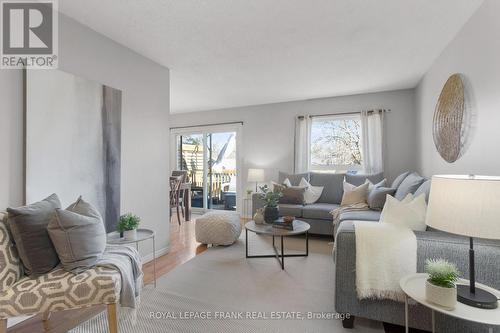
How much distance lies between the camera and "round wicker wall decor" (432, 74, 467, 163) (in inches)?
92.2

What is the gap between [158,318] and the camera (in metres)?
1.88

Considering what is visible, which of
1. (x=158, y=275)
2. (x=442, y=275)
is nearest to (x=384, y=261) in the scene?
(x=442, y=275)

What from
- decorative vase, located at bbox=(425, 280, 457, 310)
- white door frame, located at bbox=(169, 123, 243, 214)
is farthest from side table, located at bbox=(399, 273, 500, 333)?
white door frame, located at bbox=(169, 123, 243, 214)

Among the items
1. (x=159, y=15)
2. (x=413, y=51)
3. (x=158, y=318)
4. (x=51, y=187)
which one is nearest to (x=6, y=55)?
(x=51, y=187)

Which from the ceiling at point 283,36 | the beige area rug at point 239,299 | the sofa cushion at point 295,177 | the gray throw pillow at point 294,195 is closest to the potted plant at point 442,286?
the beige area rug at point 239,299

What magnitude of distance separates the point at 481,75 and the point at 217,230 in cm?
311

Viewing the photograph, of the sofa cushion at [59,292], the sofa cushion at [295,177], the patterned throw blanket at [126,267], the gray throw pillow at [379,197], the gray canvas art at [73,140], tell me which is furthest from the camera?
the sofa cushion at [295,177]

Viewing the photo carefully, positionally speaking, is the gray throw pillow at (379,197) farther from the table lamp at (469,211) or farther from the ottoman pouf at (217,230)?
the table lamp at (469,211)

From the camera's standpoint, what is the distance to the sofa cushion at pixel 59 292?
54.4 inches

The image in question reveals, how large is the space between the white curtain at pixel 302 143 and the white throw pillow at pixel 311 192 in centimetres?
58

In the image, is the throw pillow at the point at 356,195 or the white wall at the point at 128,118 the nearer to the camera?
the white wall at the point at 128,118

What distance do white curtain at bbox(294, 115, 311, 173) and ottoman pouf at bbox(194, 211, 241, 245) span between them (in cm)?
204

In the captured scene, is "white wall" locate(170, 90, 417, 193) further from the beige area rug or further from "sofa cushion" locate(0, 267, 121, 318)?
"sofa cushion" locate(0, 267, 121, 318)

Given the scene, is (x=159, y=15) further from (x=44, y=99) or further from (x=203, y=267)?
(x=203, y=267)
